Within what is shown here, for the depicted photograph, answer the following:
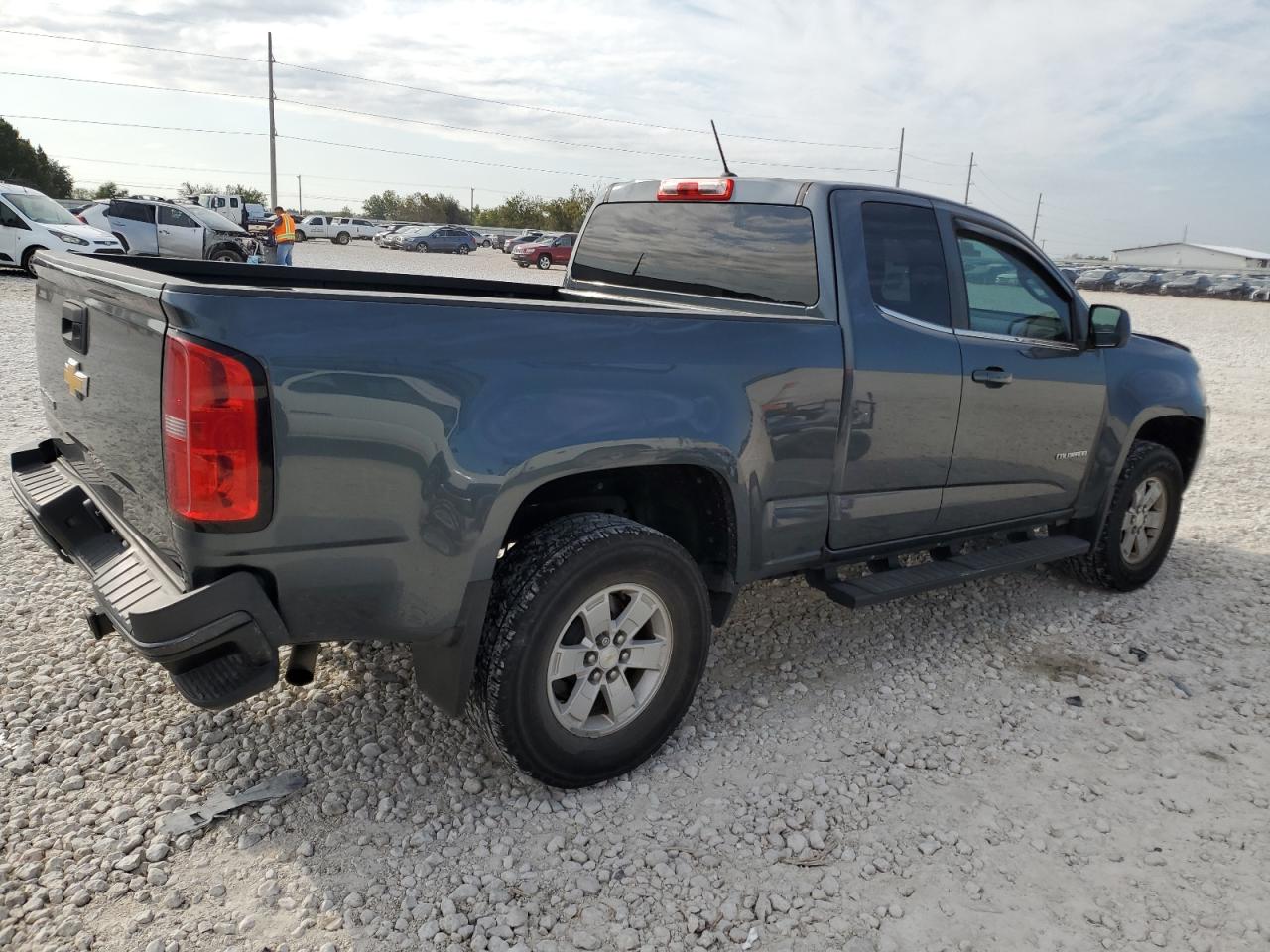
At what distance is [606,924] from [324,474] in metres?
1.39

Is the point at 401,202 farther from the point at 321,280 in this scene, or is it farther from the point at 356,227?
the point at 321,280

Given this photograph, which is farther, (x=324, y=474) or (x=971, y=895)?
(x=971, y=895)

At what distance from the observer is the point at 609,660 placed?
3088 mm

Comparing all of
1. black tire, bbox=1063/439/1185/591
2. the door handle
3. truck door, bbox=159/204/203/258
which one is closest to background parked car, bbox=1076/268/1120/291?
truck door, bbox=159/204/203/258

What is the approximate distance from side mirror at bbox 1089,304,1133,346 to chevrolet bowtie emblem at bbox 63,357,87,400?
4108mm

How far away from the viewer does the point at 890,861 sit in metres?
2.84

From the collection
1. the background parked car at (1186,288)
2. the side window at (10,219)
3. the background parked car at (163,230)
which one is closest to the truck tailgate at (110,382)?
the side window at (10,219)

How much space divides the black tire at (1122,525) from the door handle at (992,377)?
1239 mm

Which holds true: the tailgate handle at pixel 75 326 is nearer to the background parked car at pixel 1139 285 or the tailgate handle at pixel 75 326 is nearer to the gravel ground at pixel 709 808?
the gravel ground at pixel 709 808

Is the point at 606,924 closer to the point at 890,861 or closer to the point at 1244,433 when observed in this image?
the point at 890,861

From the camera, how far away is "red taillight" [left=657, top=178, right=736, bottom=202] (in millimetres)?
3994

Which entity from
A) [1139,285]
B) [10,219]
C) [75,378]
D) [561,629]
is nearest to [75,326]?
[75,378]

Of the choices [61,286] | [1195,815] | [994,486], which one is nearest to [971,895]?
[1195,815]

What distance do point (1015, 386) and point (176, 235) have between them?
23317 millimetres
